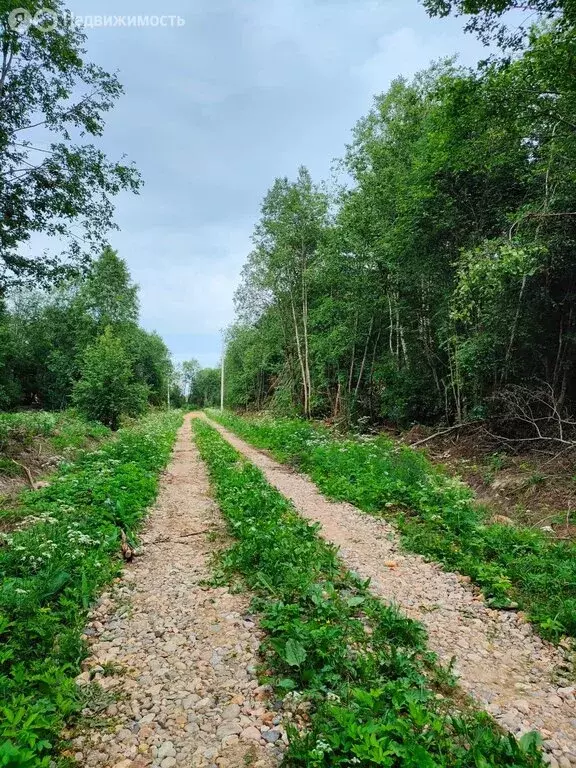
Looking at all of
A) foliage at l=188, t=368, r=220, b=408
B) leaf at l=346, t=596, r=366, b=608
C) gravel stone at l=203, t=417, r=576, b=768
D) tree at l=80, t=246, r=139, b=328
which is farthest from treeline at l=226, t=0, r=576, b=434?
foliage at l=188, t=368, r=220, b=408

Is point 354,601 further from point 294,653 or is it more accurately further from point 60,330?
point 60,330

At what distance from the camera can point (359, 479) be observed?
8.98 meters

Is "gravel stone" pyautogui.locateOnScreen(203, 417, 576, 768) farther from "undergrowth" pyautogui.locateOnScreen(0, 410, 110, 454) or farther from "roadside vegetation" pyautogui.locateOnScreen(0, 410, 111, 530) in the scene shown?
"undergrowth" pyautogui.locateOnScreen(0, 410, 110, 454)

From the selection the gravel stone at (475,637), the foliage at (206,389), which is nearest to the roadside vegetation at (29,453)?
the gravel stone at (475,637)

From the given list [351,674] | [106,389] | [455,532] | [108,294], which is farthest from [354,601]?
[108,294]

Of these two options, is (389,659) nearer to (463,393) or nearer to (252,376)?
(463,393)

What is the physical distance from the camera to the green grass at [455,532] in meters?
4.38

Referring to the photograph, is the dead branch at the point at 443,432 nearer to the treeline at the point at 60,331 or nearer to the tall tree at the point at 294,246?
the tall tree at the point at 294,246

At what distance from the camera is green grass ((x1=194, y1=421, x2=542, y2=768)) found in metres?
2.33

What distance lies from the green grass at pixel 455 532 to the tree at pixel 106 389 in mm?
12148

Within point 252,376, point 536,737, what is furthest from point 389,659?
point 252,376

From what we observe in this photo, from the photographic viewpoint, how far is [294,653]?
321cm

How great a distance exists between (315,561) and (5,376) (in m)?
40.8

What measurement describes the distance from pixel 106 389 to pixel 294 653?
1869cm
